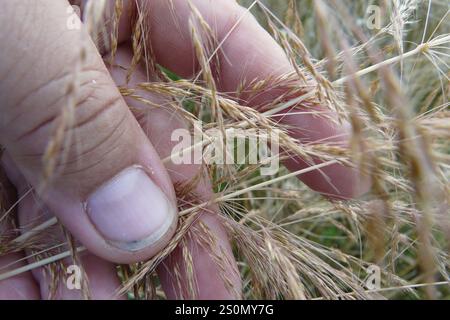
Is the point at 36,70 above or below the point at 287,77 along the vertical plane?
above

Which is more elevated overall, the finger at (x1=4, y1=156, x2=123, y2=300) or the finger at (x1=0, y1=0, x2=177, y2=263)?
the finger at (x1=0, y1=0, x2=177, y2=263)

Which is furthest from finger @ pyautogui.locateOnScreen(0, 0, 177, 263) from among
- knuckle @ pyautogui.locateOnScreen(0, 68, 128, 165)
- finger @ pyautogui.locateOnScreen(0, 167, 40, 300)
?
finger @ pyautogui.locateOnScreen(0, 167, 40, 300)

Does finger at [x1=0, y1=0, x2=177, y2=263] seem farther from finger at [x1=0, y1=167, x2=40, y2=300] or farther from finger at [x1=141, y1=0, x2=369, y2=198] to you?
finger at [x1=141, y1=0, x2=369, y2=198]

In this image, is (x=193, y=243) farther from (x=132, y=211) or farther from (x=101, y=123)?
(x=101, y=123)

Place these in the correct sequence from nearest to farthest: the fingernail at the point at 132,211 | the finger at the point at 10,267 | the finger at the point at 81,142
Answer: the finger at the point at 81,142
the fingernail at the point at 132,211
the finger at the point at 10,267

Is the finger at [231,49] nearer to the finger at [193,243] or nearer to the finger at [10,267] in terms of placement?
the finger at [193,243]

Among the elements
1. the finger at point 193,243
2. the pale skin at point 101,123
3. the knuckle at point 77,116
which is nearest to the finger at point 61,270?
the pale skin at point 101,123
